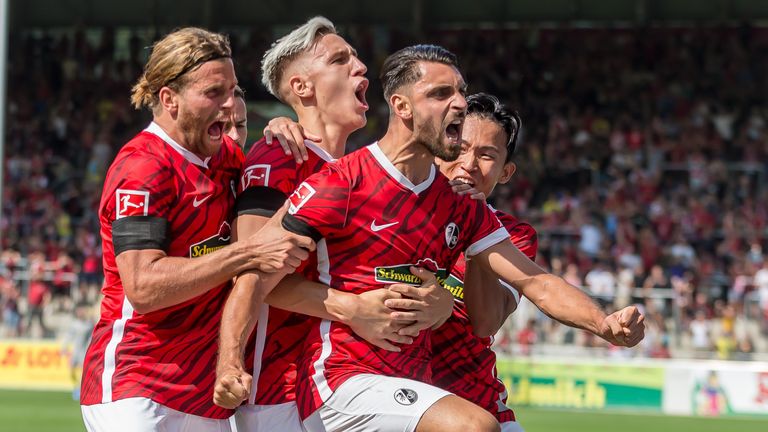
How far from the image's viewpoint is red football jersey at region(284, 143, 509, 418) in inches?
180

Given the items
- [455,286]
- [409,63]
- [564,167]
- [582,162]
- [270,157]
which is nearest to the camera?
[409,63]

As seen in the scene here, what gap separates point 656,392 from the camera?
63.5ft

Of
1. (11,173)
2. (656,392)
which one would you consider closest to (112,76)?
(11,173)

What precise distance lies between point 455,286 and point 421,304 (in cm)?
105

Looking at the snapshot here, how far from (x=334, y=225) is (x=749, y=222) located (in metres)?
20.2

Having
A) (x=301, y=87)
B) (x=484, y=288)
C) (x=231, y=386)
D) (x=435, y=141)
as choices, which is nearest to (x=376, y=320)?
(x=231, y=386)

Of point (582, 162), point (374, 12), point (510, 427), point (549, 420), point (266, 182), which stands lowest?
point (549, 420)

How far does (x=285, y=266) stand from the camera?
447 cm

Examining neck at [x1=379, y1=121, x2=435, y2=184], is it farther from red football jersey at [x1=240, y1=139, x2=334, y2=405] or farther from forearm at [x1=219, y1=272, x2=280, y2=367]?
forearm at [x1=219, y1=272, x2=280, y2=367]

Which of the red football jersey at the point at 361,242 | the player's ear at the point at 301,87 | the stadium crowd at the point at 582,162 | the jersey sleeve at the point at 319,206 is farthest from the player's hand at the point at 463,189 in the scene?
the stadium crowd at the point at 582,162

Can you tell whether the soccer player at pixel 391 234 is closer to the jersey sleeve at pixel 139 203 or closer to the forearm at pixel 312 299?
the forearm at pixel 312 299

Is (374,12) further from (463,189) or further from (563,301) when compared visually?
(563,301)

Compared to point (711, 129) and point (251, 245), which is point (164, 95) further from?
point (711, 129)

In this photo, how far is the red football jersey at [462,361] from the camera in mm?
5512
